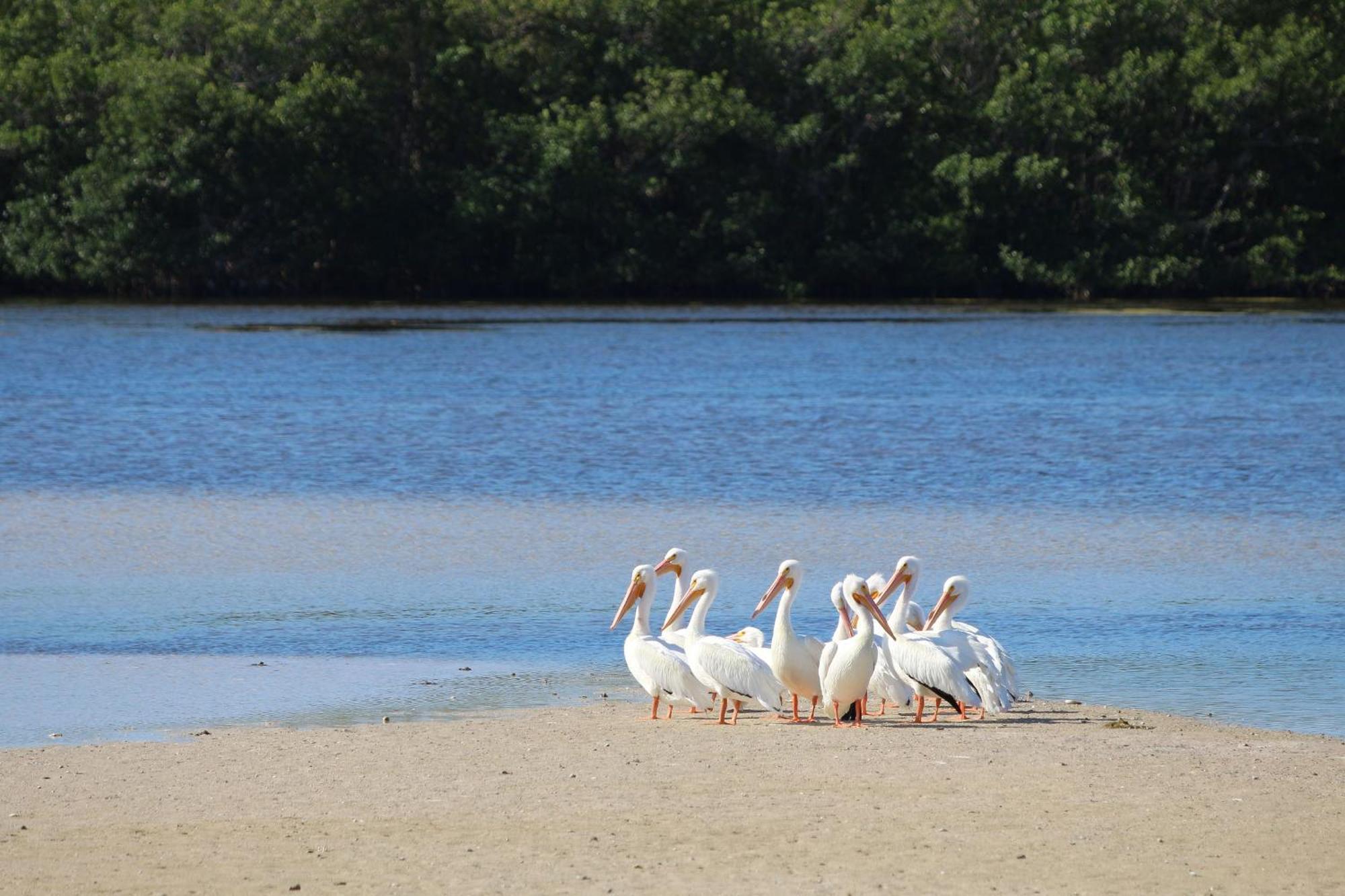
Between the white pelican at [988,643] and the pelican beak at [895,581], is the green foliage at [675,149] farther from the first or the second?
the white pelican at [988,643]

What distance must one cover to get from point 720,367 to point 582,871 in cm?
2730

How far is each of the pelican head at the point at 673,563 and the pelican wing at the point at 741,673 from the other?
152cm

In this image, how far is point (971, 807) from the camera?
7.21m

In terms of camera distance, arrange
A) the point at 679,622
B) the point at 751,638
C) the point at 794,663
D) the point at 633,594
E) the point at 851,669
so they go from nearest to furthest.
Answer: the point at 851,669 → the point at 794,663 → the point at 751,638 → the point at 633,594 → the point at 679,622

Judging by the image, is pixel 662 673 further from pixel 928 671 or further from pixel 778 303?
pixel 778 303

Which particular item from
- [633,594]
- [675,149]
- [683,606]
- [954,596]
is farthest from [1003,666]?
[675,149]

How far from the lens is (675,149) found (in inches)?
2138

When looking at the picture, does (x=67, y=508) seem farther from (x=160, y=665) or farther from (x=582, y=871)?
(x=582, y=871)

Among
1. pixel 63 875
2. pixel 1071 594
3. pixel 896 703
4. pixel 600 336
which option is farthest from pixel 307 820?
pixel 600 336

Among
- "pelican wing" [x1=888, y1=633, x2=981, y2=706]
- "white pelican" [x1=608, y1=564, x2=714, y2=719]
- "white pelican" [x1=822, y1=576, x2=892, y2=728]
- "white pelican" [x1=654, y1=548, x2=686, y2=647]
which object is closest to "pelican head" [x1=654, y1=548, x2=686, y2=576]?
"white pelican" [x1=654, y1=548, x2=686, y2=647]

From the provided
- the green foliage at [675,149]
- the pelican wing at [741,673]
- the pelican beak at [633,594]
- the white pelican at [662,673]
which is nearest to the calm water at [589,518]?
the pelican beak at [633,594]

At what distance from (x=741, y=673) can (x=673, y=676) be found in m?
0.28

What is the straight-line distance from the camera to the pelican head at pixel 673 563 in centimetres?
1052

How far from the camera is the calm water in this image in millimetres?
10023
